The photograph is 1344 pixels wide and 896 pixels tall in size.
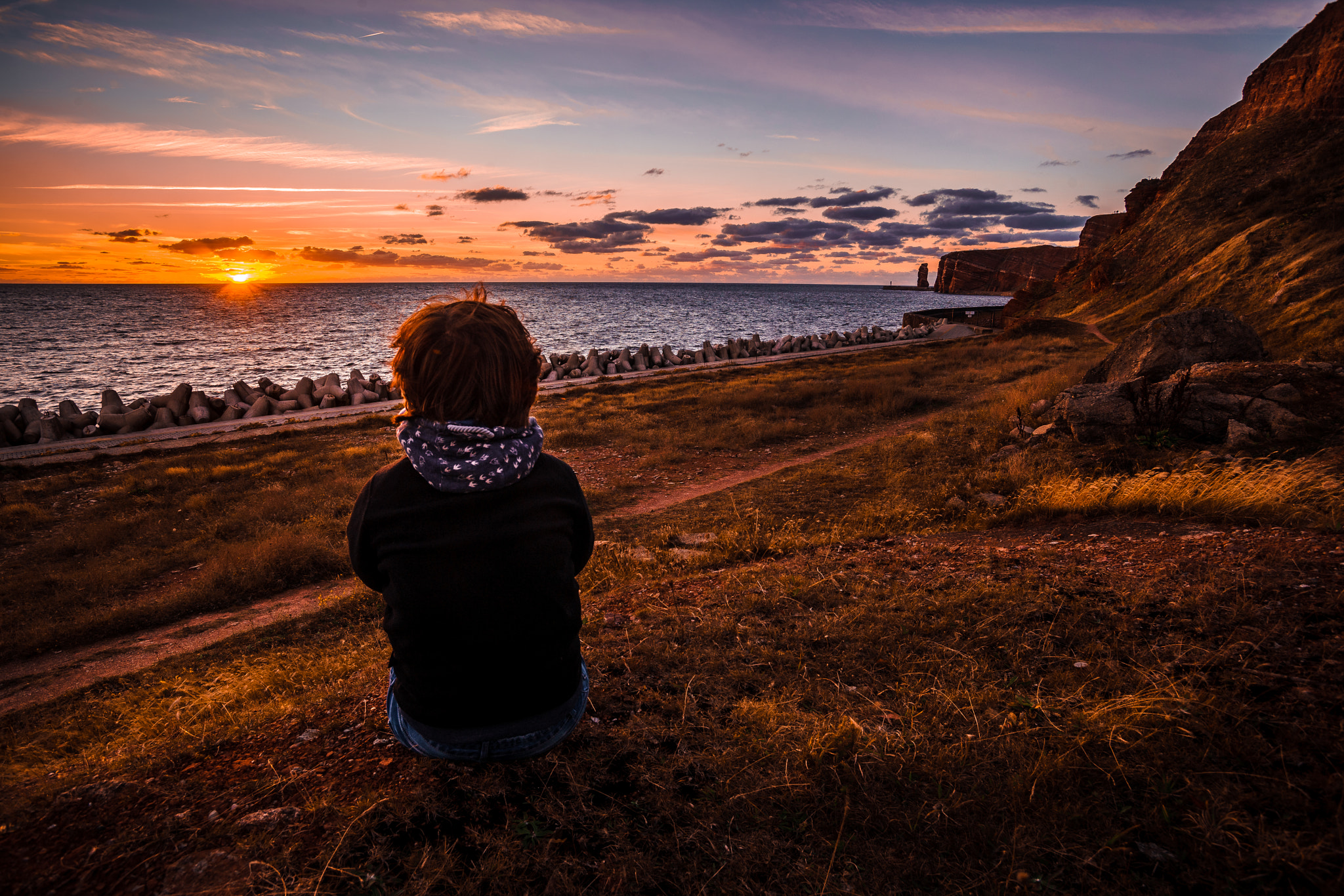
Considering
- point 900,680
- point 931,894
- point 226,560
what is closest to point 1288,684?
point 900,680

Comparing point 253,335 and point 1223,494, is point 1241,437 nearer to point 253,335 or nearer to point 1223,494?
point 1223,494

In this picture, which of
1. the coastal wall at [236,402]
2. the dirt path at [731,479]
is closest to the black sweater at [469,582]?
the coastal wall at [236,402]

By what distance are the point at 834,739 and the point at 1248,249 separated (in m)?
27.2

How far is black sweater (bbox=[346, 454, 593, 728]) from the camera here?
6.20 feet

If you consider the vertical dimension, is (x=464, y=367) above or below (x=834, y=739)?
above

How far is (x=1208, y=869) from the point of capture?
1.66 metres

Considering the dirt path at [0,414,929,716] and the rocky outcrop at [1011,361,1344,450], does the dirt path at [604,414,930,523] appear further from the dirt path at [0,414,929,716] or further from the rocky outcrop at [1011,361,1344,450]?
the rocky outcrop at [1011,361,1344,450]

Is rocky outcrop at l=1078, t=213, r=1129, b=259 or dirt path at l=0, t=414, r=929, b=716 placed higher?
rocky outcrop at l=1078, t=213, r=1129, b=259

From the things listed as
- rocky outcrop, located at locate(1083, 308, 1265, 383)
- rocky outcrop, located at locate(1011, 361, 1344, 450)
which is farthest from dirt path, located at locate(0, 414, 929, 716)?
rocky outcrop, located at locate(1083, 308, 1265, 383)

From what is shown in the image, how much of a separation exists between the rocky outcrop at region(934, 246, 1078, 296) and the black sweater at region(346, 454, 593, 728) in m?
169

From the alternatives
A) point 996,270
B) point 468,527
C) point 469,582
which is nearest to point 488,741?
point 469,582

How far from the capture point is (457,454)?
1867 millimetres

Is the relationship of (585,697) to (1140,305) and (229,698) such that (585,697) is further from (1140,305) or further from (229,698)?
(1140,305)

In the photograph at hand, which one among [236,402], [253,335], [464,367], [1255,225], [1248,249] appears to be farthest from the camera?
[253,335]
